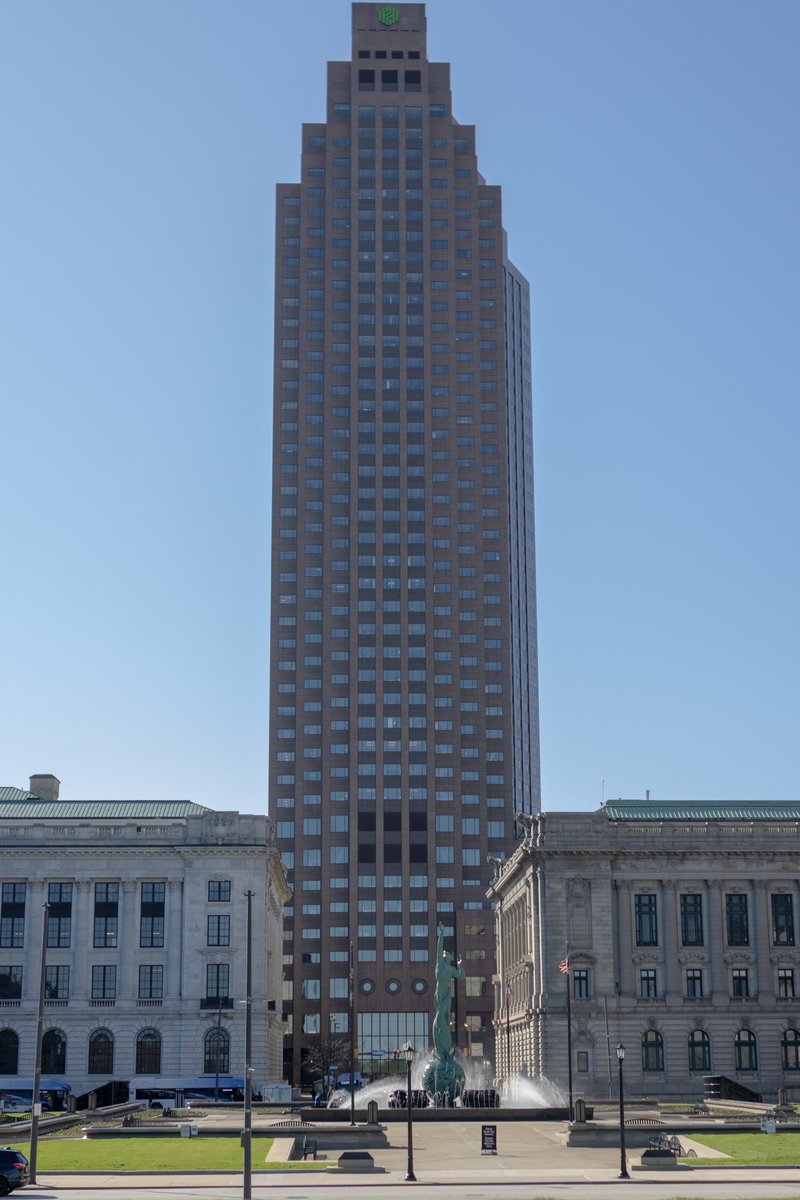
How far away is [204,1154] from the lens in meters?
63.4

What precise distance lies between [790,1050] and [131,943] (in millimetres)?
51732

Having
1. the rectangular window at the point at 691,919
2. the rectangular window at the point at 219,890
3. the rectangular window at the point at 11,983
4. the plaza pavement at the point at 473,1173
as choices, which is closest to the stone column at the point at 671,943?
the rectangular window at the point at 691,919

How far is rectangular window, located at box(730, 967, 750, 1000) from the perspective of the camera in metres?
119

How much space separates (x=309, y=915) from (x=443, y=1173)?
133 metres

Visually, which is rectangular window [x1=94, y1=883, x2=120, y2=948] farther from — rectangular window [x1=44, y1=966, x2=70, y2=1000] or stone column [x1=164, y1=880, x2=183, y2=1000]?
stone column [x1=164, y1=880, x2=183, y2=1000]

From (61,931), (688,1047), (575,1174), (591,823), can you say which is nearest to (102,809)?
(61,931)

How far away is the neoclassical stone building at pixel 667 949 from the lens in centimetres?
11700

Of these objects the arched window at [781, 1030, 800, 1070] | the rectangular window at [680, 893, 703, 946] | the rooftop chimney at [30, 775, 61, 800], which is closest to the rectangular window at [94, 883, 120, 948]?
the rooftop chimney at [30, 775, 61, 800]

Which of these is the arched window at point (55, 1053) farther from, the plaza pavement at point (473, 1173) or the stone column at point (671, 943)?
the plaza pavement at point (473, 1173)

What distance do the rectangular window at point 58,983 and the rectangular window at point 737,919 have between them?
51856 millimetres

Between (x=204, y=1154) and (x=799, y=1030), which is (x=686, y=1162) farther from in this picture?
(x=799, y=1030)

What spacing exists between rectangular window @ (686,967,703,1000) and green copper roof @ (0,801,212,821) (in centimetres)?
4180

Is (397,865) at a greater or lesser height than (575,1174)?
greater

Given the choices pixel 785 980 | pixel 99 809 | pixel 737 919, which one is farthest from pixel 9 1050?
pixel 785 980
